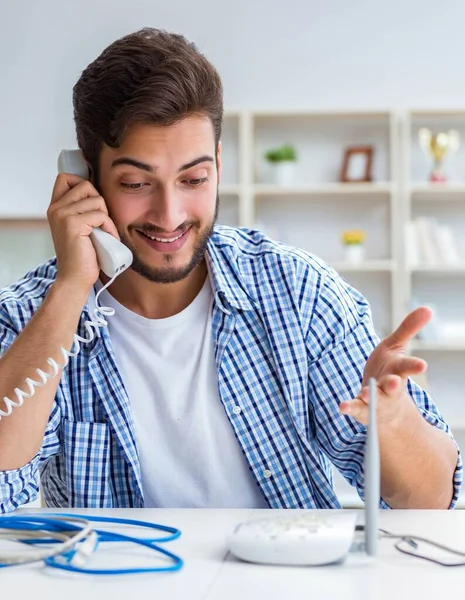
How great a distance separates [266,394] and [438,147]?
3.57 metres

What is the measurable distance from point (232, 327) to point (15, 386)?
1.23 feet

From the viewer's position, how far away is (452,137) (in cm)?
482

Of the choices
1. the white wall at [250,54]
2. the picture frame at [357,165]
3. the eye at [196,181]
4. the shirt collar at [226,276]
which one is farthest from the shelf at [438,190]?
the eye at [196,181]

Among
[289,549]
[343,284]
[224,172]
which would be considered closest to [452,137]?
[224,172]

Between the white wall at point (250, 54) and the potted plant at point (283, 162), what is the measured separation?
314 millimetres

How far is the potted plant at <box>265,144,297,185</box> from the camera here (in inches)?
190

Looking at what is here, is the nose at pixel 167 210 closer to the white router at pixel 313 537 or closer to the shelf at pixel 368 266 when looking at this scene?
the white router at pixel 313 537

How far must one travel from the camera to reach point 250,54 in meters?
5.00

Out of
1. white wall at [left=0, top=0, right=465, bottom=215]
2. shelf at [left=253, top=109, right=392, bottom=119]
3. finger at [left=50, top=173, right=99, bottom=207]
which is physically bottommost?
finger at [left=50, top=173, right=99, bottom=207]

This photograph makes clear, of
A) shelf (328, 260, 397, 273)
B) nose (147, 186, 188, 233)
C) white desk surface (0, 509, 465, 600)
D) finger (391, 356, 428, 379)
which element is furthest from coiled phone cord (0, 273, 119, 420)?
shelf (328, 260, 397, 273)

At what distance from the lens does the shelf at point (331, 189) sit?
4.70 m

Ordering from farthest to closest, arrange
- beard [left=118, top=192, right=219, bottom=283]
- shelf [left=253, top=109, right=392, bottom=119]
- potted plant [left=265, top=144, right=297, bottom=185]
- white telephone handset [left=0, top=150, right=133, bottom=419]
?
potted plant [left=265, top=144, right=297, bottom=185], shelf [left=253, top=109, right=392, bottom=119], beard [left=118, top=192, right=219, bottom=283], white telephone handset [left=0, top=150, right=133, bottom=419]

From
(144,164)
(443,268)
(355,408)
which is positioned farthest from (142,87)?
(443,268)

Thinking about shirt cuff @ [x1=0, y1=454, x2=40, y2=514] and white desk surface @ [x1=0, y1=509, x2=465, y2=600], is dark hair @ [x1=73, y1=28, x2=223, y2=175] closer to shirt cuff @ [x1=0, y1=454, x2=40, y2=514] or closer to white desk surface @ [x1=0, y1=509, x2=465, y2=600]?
shirt cuff @ [x1=0, y1=454, x2=40, y2=514]
